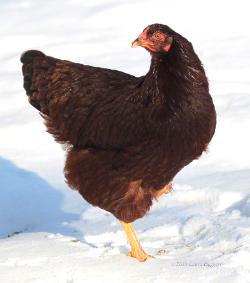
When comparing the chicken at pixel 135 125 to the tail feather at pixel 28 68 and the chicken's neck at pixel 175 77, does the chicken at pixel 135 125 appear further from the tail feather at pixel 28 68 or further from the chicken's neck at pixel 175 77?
the tail feather at pixel 28 68

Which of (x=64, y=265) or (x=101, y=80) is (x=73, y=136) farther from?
(x=64, y=265)

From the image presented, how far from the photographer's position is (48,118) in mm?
6051

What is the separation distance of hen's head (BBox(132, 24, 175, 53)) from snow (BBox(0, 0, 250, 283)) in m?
1.48

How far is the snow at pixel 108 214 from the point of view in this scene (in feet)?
16.3

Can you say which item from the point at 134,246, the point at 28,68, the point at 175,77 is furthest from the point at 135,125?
the point at 28,68

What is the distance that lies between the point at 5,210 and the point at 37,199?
359 millimetres

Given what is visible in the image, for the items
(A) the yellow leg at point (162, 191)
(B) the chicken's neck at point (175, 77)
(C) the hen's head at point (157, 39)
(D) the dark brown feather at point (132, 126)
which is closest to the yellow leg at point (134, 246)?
(D) the dark brown feather at point (132, 126)

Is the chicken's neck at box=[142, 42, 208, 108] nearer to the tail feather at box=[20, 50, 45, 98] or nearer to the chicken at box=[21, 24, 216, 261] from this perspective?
the chicken at box=[21, 24, 216, 261]

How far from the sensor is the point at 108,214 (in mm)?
6570

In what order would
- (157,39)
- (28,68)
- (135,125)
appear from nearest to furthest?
(157,39) < (135,125) < (28,68)

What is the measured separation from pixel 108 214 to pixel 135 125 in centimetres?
167

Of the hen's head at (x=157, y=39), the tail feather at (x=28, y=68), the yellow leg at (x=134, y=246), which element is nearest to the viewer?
the hen's head at (x=157, y=39)

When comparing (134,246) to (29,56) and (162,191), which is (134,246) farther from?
(29,56)

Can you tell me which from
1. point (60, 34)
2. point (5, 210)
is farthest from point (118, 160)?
point (60, 34)
